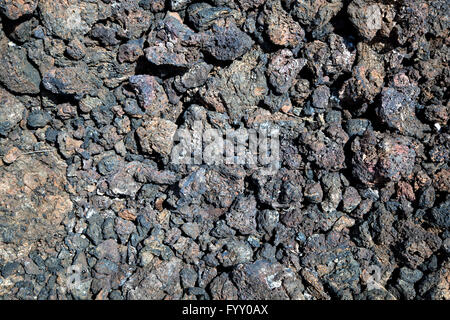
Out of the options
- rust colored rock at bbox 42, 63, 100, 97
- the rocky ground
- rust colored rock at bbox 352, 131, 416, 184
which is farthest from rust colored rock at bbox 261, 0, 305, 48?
rust colored rock at bbox 42, 63, 100, 97

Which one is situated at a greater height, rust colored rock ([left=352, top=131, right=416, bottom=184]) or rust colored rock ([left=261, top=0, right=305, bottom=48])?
rust colored rock ([left=261, top=0, right=305, bottom=48])

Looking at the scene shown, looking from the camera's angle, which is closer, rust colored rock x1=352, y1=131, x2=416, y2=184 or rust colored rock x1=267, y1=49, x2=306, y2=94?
rust colored rock x1=352, y1=131, x2=416, y2=184

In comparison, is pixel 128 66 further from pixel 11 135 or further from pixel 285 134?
pixel 285 134

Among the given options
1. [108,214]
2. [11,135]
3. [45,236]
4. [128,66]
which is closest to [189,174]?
[108,214]

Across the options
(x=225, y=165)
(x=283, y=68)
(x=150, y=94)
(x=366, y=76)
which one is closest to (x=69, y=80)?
(x=150, y=94)
